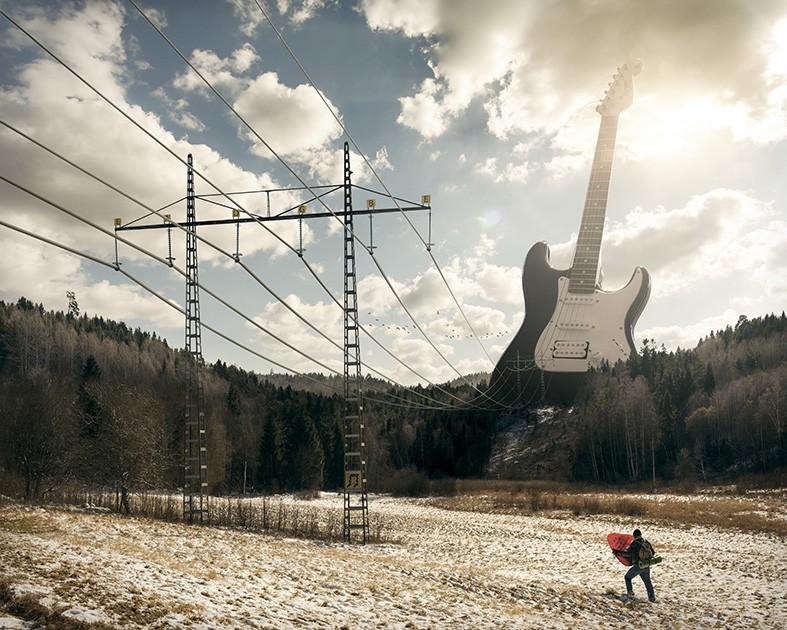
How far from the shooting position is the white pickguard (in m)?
84.2

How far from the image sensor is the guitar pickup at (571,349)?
8650 centimetres

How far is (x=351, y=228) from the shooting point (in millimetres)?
28203

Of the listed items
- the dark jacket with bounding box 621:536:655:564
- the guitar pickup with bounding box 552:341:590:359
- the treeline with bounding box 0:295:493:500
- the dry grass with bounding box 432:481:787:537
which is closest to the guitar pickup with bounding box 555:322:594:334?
the guitar pickup with bounding box 552:341:590:359

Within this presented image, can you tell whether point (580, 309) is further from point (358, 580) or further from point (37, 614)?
point (37, 614)

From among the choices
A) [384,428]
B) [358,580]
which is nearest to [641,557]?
[358,580]

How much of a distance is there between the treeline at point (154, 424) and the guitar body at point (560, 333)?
34.4 ft

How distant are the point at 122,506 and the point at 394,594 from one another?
91.7 ft

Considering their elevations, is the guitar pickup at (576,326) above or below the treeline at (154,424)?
above

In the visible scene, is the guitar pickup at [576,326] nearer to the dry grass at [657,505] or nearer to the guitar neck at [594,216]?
the guitar neck at [594,216]

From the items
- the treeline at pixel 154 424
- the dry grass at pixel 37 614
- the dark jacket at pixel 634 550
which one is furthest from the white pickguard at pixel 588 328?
the dry grass at pixel 37 614

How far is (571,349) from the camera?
8712cm

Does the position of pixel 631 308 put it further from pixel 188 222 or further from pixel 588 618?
pixel 588 618

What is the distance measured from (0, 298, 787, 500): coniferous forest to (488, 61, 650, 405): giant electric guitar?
137 inches

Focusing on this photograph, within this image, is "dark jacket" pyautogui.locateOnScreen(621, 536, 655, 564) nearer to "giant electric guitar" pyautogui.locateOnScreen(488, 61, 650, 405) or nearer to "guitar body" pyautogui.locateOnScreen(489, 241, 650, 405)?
"guitar body" pyautogui.locateOnScreen(489, 241, 650, 405)
